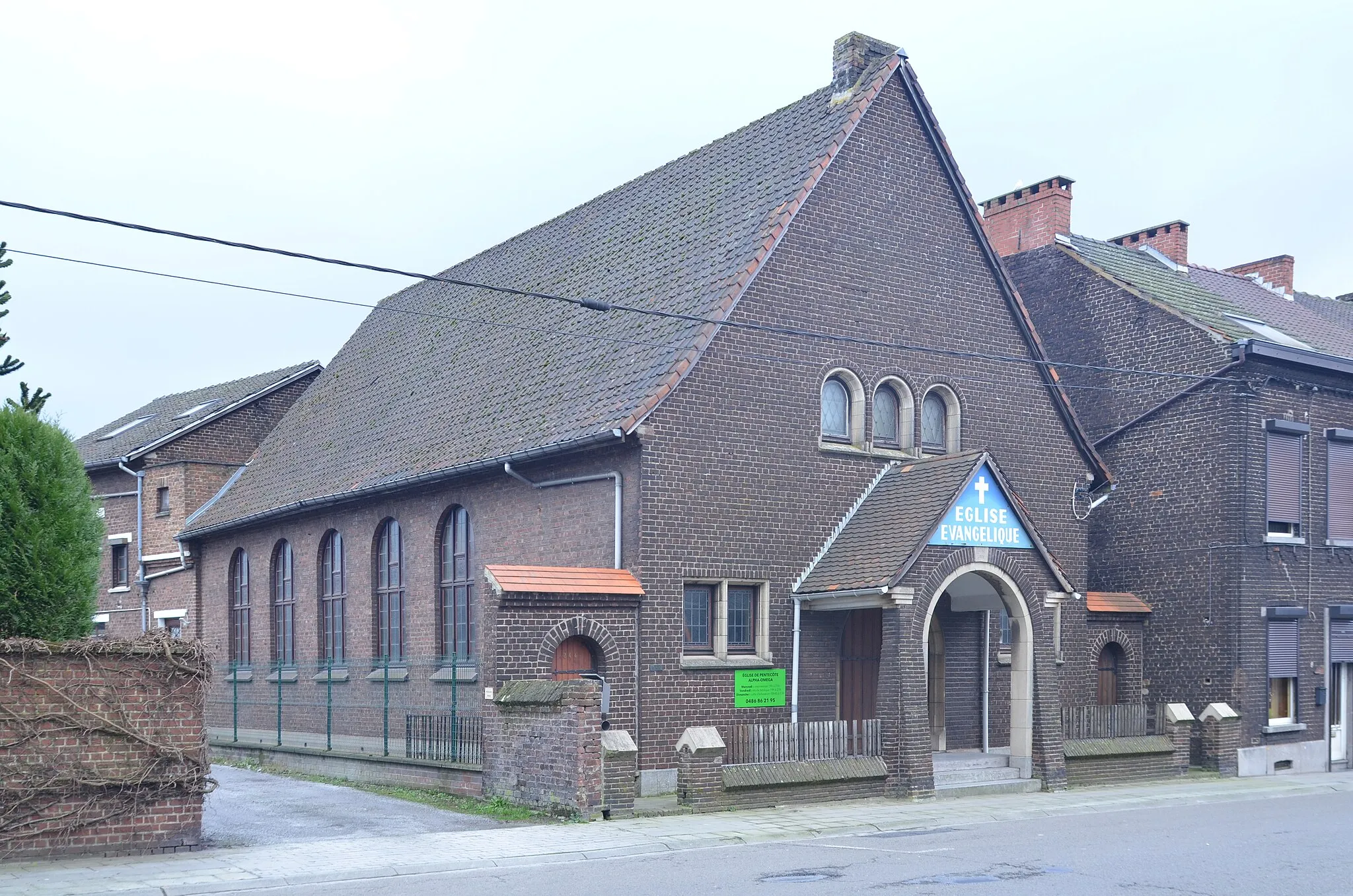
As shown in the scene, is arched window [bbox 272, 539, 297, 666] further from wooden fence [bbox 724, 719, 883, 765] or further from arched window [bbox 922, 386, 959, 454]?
arched window [bbox 922, 386, 959, 454]

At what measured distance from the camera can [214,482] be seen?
36875 mm

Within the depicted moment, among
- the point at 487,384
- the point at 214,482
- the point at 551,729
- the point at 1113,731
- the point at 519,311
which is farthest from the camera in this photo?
the point at 214,482

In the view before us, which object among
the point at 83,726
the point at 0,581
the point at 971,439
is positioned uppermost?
the point at 971,439

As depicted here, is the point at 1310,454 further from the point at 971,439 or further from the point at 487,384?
the point at 487,384

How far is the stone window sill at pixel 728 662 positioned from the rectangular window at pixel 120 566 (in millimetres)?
22813

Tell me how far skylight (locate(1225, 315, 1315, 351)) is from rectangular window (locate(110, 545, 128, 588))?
2828cm

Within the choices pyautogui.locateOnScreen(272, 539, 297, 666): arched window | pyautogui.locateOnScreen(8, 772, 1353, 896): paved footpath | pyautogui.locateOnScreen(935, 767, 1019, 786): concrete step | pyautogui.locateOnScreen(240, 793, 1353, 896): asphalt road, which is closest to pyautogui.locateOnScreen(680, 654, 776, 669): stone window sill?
pyautogui.locateOnScreen(8, 772, 1353, 896): paved footpath

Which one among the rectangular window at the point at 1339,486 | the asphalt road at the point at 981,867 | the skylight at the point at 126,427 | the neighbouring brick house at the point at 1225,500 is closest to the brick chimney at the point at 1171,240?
the neighbouring brick house at the point at 1225,500

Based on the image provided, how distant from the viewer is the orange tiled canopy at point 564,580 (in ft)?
63.1

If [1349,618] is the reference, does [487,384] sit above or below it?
above

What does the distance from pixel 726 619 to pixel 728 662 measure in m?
0.64

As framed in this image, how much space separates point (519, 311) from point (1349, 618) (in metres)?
17.5

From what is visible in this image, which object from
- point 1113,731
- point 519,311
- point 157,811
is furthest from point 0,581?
point 1113,731

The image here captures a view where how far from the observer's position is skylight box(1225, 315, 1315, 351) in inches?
1094
